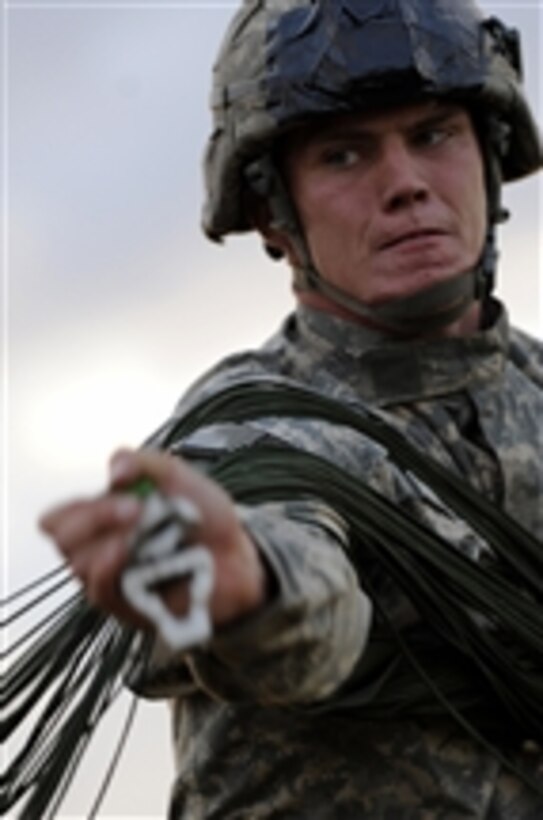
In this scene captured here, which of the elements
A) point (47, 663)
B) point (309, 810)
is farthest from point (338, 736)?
point (47, 663)

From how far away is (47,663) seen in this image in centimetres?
547

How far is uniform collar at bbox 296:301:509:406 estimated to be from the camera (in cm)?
671

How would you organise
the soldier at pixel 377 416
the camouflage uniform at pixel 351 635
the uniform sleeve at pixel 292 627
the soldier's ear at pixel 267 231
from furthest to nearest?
the soldier's ear at pixel 267 231, the soldier at pixel 377 416, the camouflage uniform at pixel 351 635, the uniform sleeve at pixel 292 627

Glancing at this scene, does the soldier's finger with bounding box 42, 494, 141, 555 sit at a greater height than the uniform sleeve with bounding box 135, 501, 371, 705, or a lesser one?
greater

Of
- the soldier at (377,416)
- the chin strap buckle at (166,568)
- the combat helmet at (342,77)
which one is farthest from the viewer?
the combat helmet at (342,77)

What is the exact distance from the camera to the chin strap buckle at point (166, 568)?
12.1 feet

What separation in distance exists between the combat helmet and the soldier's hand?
9.01 feet

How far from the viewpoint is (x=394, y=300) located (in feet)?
21.9

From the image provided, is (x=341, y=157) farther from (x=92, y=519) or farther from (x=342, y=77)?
(x=92, y=519)

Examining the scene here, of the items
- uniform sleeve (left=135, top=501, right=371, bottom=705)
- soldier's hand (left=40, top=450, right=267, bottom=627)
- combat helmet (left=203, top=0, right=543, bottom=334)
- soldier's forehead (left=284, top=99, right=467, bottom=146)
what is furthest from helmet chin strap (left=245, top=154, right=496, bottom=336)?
soldier's hand (left=40, top=450, right=267, bottom=627)

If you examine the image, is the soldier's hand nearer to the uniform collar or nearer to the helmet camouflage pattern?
the uniform collar

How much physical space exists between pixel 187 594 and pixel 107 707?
1.81 metres

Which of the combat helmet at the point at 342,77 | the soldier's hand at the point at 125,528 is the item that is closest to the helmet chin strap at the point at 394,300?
the combat helmet at the point at 342,77

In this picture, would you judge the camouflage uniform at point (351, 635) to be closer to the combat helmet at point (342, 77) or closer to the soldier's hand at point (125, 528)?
the combat helmet at point (342, 77)
